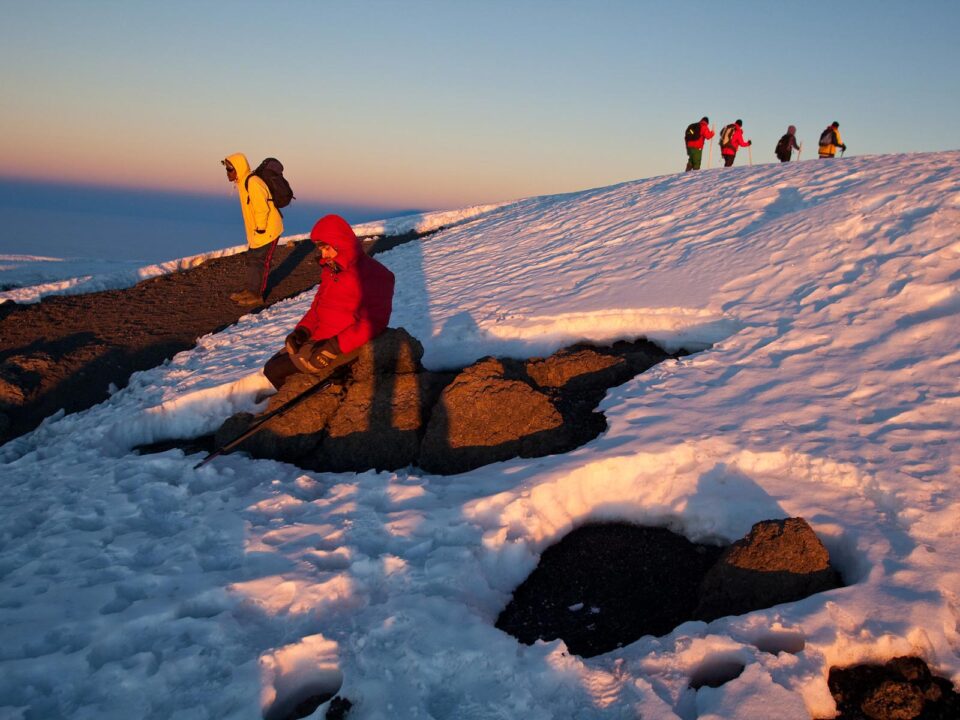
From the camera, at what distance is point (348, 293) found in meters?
5.91

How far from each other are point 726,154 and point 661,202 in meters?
7.79

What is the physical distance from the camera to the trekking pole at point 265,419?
5355 millimetres

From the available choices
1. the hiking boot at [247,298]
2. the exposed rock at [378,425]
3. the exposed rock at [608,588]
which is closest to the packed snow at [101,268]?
the hiking boot at [247,298]

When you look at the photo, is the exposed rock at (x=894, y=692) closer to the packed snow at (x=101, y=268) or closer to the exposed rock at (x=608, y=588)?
the exposed rock at (x=608, y=588)

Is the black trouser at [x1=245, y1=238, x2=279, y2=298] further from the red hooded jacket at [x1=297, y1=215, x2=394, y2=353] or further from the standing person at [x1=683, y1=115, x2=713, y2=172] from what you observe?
the standing person at [x1=683, y1=115, x2=713, y2=172]

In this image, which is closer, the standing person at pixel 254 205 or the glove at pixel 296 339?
the glove at pixel 296 339

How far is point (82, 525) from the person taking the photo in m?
4.56

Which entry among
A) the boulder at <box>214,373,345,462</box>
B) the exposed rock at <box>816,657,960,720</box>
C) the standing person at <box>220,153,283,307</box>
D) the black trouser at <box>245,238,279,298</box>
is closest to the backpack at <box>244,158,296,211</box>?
the standing person at <box>220,153,283,307</box>

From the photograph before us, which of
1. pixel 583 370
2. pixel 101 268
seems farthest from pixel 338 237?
pixel 101 268

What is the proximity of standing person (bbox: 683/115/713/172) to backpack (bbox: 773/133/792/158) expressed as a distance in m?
2.44

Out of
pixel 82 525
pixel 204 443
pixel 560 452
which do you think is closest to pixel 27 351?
pixel 204 443

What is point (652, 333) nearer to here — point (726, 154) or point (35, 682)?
point (35, 682)

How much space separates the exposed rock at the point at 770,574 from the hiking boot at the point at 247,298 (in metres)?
9.30

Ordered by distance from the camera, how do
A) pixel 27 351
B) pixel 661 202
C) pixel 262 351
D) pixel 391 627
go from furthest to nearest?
pixel 661 202
pixel 27 351
pixel 262 351
pixel 391 627
